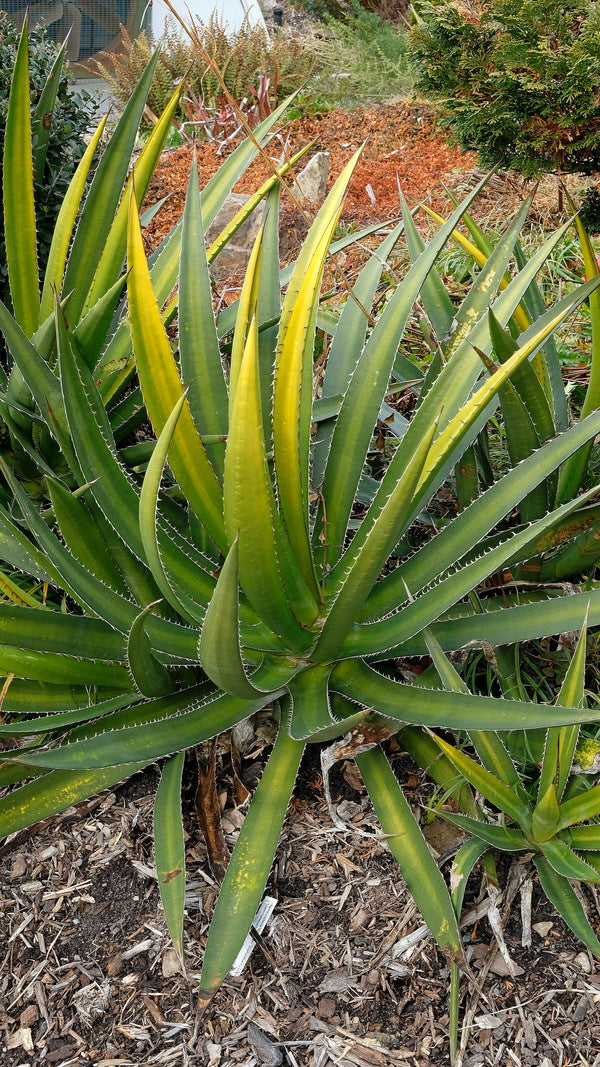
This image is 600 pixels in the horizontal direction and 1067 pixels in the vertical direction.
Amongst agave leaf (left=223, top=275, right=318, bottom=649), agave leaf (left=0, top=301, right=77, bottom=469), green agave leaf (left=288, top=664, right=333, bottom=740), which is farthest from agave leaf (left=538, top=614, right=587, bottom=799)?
agave leaf (left=0, top=301, right=77, bottom=469)

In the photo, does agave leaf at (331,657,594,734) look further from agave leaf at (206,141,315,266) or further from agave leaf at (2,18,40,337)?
agave leaf at (2,18,40,337)

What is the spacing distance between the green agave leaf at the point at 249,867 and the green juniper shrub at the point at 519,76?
1.68 metres

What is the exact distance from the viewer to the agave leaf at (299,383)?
1425 mm

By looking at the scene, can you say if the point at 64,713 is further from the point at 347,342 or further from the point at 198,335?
the point at 347,342

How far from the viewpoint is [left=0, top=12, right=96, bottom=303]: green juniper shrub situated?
98.5 inches

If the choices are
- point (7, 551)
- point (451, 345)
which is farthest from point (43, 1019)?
point (451, 345)

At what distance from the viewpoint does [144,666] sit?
4.81 ft

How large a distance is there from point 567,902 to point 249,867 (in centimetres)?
56

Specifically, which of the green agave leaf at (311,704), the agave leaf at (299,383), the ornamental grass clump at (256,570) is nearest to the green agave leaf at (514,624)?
the ornamental grass clump at (256,570)

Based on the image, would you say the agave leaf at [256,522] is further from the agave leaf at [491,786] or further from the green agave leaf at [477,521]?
the agave leaf at [491,786]

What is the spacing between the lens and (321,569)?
172cm

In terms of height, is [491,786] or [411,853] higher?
[491,786]

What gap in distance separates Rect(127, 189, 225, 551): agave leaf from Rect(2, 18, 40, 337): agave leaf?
2.35ft

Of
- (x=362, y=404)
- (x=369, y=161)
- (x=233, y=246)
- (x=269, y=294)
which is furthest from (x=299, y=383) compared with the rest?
(x=369, y=161)
